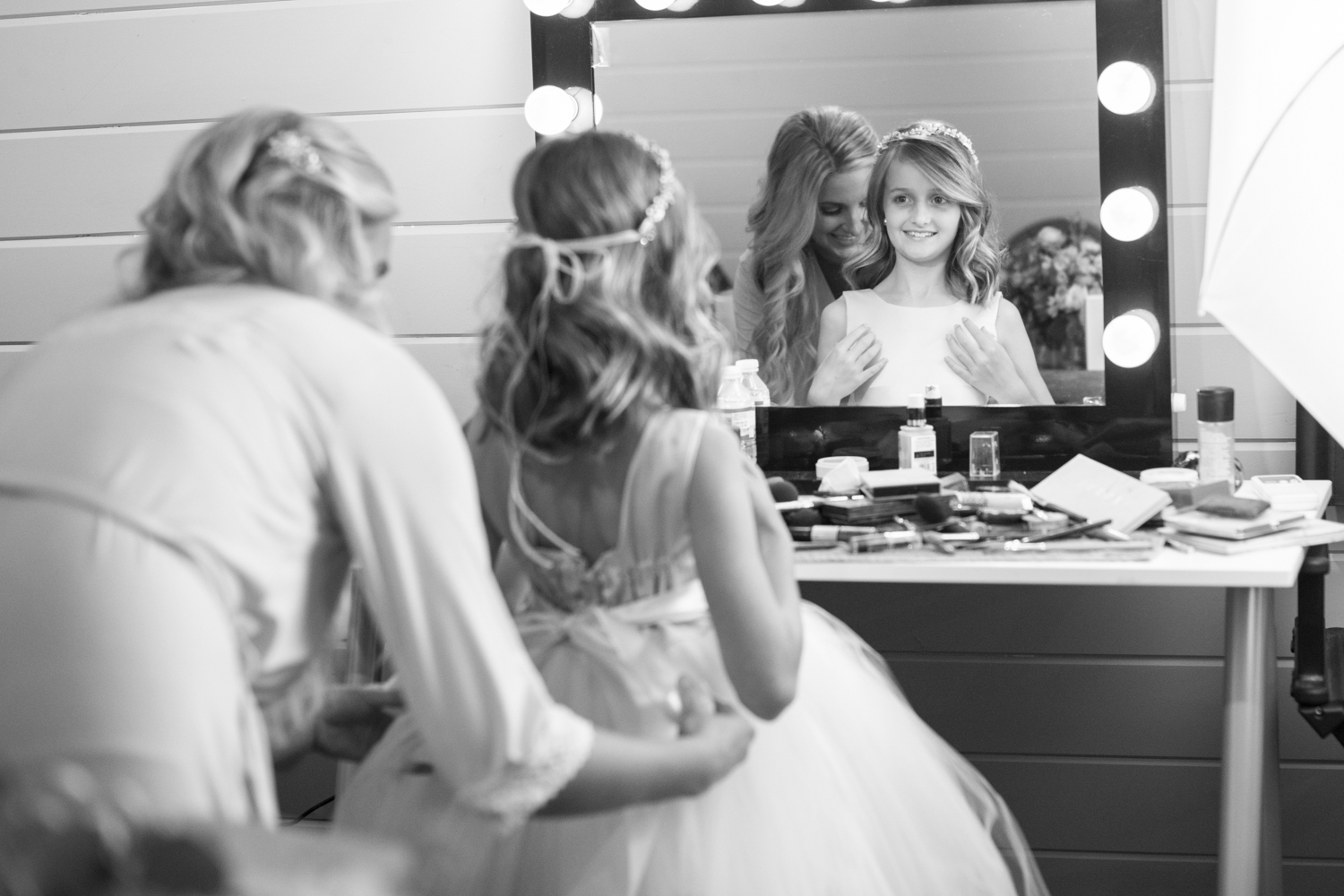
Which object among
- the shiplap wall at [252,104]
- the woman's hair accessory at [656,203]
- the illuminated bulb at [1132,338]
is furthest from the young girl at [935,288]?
the woman's hair accessory at [656,203]

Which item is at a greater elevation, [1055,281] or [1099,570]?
[1055,281]

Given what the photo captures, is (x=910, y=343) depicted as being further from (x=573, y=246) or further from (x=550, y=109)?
(x=573, y=246)

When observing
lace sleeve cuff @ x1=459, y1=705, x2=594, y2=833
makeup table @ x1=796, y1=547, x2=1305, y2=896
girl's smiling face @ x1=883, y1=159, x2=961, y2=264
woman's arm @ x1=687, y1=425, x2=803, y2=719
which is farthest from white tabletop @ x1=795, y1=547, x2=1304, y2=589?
lace sleeve cuff @ x1=459, y1=705, x2=594, y2=833

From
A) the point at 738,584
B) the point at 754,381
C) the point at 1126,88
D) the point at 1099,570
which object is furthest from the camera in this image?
the point at 754,381

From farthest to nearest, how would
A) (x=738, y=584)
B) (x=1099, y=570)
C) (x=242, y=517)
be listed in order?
(x=1099, y=570) < (x=738, y=584) < (x=242, y=517)

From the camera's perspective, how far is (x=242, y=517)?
709 mm

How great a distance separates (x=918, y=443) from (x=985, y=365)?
0.59ft

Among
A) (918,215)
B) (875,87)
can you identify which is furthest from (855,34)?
(918,215)

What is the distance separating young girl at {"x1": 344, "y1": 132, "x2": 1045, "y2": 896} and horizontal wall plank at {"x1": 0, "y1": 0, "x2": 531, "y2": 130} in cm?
102

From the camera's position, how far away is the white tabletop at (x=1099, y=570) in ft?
4.75

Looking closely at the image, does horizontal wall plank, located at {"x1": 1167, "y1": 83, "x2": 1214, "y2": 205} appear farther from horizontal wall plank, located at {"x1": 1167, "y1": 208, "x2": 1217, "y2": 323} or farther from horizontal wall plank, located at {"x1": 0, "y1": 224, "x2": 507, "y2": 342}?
horizontal wall plank, located at {"x1": 0, "y1": 224, "x2": 507, "y2": 342}

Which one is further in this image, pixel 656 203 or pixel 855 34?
pixel 855 34

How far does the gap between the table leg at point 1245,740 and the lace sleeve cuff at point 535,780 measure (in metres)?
0.99

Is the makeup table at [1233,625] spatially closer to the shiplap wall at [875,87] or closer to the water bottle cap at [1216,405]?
the water bottle cap at [1216,405]
